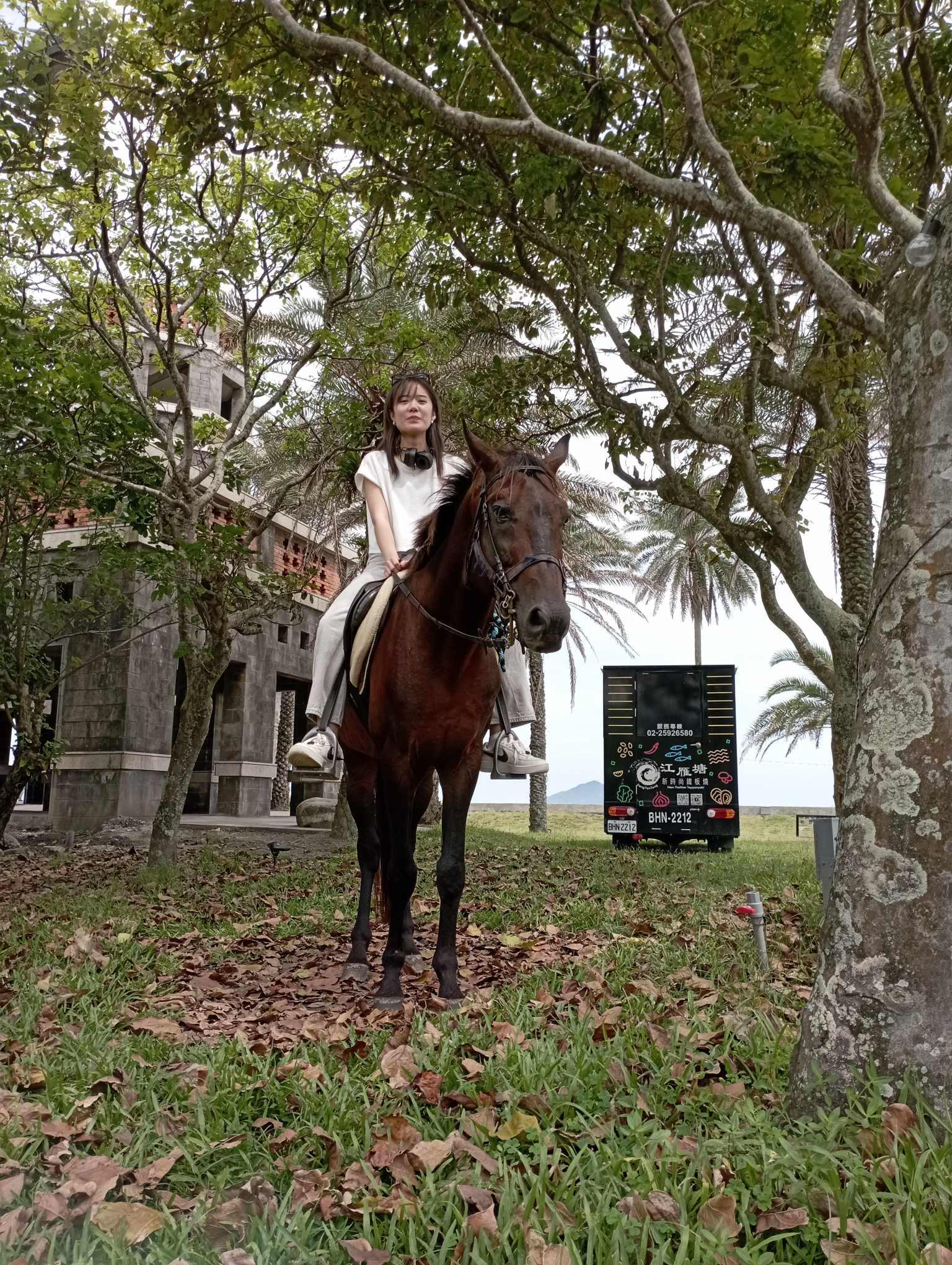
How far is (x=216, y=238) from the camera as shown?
11.7 m

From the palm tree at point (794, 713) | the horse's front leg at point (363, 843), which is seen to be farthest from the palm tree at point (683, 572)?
the horse's front leg at point (363, 843)

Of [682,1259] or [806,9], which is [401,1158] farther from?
[806,9]

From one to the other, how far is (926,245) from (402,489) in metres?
3.40

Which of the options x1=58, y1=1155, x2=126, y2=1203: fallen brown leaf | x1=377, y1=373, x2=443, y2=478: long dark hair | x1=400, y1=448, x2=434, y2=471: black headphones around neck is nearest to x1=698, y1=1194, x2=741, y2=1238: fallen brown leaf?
x1=58, y1=1155, x2=126, y2=1203: fallen brown leaf

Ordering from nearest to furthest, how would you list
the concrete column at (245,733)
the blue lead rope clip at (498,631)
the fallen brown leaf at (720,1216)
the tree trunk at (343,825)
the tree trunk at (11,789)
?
the fallen brown leaf at (720,1216) < the blue lead rope clip at (498,631) < the tree trunk at (11,789) < the tree trunk at (343,825) < the concrete column at (245,733)

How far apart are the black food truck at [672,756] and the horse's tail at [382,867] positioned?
555 inches

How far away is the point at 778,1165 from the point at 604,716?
18431mm

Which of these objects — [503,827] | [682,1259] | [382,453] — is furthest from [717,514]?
[503,827]

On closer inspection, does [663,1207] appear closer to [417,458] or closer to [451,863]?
[451,863]

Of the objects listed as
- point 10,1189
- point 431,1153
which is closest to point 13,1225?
point 10,1189

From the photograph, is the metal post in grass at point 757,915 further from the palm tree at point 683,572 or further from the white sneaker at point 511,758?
the palm tree at point 683,572

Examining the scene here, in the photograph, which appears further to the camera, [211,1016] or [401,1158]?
[211,1016]

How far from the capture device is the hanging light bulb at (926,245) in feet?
10.8

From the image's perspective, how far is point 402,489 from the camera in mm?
5934
